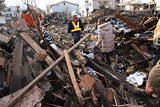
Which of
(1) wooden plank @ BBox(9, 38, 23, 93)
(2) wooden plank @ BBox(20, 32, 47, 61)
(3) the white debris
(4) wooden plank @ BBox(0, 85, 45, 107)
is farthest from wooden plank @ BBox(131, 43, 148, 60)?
(1) wooden plank @ BBox(9, 38, 23, 93)

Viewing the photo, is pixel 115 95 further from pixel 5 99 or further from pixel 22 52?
pixel 22 52

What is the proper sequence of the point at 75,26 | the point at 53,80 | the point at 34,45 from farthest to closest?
1. the point at 75,26
2. the point at 34,45
3. the point at 53,80

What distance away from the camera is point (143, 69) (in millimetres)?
4285

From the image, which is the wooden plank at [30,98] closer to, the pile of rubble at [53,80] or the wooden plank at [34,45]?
the pile of rubble at [53,80]

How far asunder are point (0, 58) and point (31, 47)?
778 mm

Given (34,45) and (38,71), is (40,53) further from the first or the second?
(34,45)

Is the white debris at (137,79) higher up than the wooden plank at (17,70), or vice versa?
the wooden plank at (17,70)

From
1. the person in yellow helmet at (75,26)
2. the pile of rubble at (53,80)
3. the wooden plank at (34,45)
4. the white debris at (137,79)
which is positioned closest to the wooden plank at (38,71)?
the pile of rubble at (53,80)

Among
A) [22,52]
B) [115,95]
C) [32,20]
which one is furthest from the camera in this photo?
[32,20]

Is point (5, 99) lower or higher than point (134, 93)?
higher

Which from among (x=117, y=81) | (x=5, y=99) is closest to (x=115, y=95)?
(x=117, y=81)

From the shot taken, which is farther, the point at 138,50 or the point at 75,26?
the point at 75,26

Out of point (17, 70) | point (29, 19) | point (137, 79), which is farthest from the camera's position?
point (29, 19)

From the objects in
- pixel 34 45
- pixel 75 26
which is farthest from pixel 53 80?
pixel 75 26
